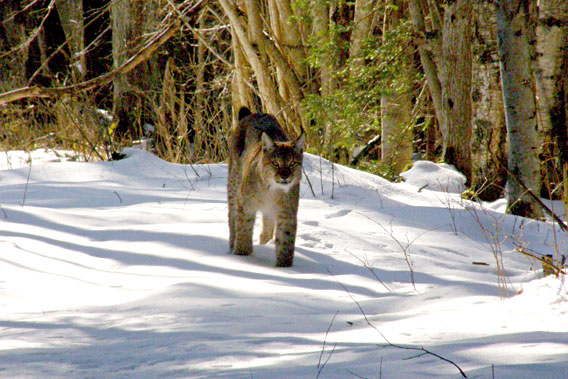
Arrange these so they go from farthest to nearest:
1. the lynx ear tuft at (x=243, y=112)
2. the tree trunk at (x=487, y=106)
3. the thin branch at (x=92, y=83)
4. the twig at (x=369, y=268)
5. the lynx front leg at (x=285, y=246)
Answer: the thin branch at (x=92, y=83), the tree trunk at (x=487, y=106), the lynx ear tuft at (x=243, y=112), the lynx front leg at (x=285, y=246), the twig at (x=369, y=268)

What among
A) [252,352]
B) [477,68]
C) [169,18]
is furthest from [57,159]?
[252,352]

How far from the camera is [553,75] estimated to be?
788 cm

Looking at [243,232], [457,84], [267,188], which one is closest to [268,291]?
[243,232]

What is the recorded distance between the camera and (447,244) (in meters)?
5.41

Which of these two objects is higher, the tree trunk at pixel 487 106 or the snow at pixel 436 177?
the tree trunk at pixel 487 106

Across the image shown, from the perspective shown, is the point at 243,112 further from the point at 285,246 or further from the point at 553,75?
the point at 553,75

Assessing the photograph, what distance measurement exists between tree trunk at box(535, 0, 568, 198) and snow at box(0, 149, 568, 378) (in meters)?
1.80

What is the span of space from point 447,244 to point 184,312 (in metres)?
3.05

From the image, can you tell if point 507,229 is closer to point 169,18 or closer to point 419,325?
point 419,325

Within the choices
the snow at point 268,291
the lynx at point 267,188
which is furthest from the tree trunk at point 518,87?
the lynx at point 267,188

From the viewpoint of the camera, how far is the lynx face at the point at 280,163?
492 cm

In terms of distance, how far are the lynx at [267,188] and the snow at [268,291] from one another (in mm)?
211

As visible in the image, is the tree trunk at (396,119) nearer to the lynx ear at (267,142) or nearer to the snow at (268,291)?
the snow at (268,291)

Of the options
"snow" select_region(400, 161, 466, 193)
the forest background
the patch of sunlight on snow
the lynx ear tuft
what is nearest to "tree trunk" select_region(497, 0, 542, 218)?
the forest background
